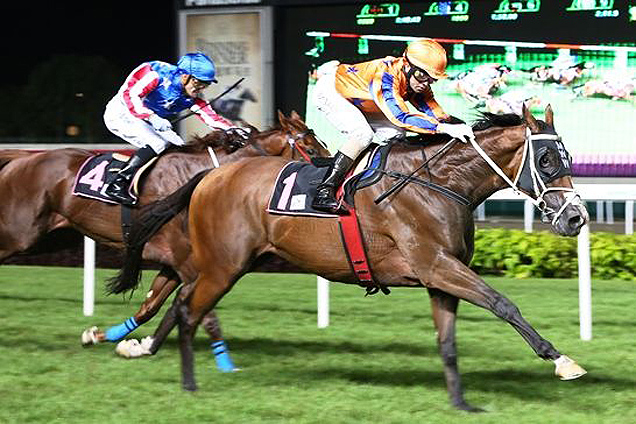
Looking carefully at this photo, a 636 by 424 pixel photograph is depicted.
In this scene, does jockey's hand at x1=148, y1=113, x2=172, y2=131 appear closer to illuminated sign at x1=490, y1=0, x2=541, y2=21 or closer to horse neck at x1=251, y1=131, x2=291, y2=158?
horse neck at x1=251, y1=131, x2=291, y2=158

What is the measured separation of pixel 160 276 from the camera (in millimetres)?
6004

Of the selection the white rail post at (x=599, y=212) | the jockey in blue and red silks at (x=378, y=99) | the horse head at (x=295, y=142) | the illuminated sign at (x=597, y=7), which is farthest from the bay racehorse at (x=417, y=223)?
the white rail post at (x=599, y=212)

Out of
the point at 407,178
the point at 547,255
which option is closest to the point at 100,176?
the point at 407,178

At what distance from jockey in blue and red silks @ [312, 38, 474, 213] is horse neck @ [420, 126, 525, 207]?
0.07m

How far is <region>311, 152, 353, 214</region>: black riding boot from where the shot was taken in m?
4.86

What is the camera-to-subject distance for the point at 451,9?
10.2m

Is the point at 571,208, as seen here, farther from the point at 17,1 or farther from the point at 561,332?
the point at 17,1

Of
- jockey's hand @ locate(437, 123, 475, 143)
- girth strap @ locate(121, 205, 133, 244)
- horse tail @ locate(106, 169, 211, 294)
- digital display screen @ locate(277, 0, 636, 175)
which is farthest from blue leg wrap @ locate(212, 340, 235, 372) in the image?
digital display screen @ locate(277, 0, 636, 175)

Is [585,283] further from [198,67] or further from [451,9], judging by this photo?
[451,9]

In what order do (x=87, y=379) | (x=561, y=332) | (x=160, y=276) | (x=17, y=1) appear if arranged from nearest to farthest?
(x=87, y=379) < (x=160, y=276) < (x=561, y=332) < (x=17, y=1)

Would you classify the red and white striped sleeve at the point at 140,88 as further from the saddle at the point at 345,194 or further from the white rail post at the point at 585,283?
the white rail post at the point at 585,283

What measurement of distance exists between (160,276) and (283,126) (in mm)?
1004

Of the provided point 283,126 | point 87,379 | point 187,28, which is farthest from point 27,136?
point 87,379

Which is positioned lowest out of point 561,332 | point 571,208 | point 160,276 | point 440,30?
point 561,332
